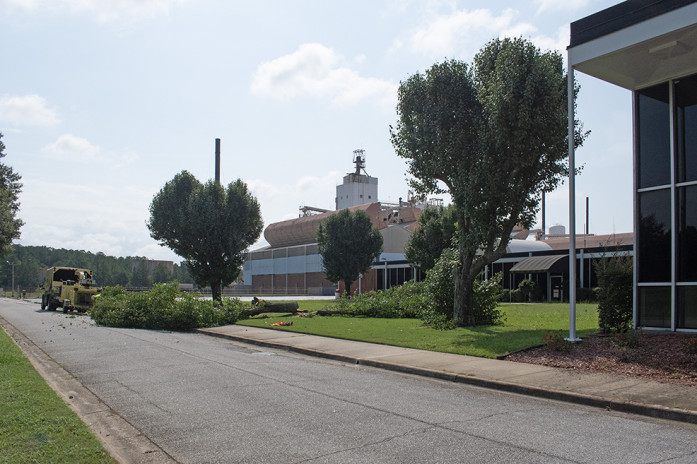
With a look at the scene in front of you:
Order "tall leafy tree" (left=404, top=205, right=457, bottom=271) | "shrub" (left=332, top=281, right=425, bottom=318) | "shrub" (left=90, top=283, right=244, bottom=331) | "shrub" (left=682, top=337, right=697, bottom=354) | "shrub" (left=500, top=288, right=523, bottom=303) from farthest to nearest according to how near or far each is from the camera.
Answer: "tall leafy tree" (left=404, top=205, right=457, bottom=271) < "shrub" (left=500, top=288, right=523, bottom=303) < "shrub" (left=332, top=281, right=425, bottom=318) < "shrub" (left=90, top=283, right=244, bottom=331) < "shrub" (left=682, top=337, right=697, bottom=354)

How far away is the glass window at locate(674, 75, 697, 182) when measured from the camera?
12883mm

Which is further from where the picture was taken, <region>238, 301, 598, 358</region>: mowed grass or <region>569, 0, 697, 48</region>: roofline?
<region>238, 301, 598, 358</region>: mowed grass

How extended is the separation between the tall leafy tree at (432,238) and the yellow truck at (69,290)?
21.5 m

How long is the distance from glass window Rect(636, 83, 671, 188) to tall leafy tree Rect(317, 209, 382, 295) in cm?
3336

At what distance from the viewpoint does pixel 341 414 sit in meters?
7.10

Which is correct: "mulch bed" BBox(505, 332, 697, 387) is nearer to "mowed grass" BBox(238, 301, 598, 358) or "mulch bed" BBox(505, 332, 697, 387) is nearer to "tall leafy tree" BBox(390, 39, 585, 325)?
"mowed grass" BBox(238, 301, 598, 358)

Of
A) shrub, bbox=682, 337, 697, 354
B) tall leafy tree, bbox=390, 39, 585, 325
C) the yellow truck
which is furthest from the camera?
the yellow truck

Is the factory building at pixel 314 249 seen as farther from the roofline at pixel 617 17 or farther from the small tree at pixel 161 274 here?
the small tree at pixel 161 274

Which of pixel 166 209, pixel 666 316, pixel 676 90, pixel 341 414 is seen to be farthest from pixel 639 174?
pixel 166 209

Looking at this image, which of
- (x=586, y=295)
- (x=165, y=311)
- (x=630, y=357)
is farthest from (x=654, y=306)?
(x=586, y=295)

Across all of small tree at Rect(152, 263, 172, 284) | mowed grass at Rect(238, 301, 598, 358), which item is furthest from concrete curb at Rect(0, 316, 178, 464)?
small tree at Rect(152, 263, 172, 284)

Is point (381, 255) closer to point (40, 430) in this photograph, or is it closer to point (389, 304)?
point (389, 304)

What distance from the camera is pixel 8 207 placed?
26.6 meters

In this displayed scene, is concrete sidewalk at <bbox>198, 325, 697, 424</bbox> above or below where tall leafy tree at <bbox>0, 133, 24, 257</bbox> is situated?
below
